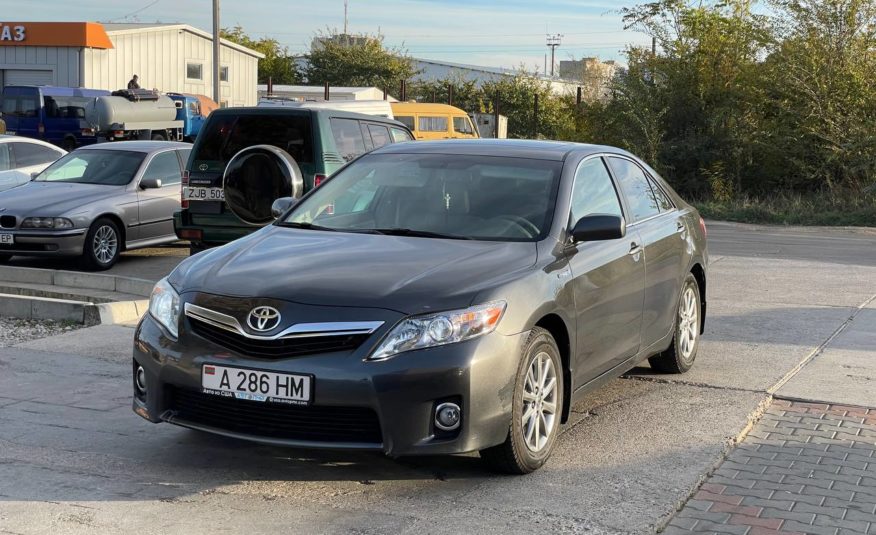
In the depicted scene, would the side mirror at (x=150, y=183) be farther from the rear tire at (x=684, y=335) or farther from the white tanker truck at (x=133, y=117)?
the white tanker truck at (x=133, y=117)

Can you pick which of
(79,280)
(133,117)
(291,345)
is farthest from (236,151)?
(133,117)

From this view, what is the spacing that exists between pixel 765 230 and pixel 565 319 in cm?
1715

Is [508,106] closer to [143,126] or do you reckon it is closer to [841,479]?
[143,126]

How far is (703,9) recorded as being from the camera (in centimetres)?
2845

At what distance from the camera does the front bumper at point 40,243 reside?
489 inches

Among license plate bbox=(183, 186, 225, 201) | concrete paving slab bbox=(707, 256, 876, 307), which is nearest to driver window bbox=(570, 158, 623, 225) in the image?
concrete paving slab bbox=(707, 256, 876, 307)

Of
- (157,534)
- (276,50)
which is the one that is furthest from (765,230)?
(276,50)

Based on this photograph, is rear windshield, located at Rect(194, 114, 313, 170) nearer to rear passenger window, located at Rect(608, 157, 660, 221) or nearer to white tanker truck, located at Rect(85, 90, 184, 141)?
rear passenger window, located at Rect(608, 157, 660, 221)

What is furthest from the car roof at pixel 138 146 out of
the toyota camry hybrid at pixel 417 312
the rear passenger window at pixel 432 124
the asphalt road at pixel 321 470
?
the rear passenger window at pixel 432 124

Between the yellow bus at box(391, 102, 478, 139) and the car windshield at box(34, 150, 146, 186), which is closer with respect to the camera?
the car windshield at box(34, 150, 146, 186)

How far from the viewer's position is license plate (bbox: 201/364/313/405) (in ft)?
15.4

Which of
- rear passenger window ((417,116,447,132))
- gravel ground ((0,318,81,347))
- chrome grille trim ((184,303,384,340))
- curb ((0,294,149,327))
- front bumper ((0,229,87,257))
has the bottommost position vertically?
gravel ground ((0,318,81,347))

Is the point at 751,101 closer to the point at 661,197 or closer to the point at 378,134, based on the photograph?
the point at 378,134

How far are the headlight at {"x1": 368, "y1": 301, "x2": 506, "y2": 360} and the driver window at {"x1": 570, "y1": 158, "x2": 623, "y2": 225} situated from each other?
128 centimetres
